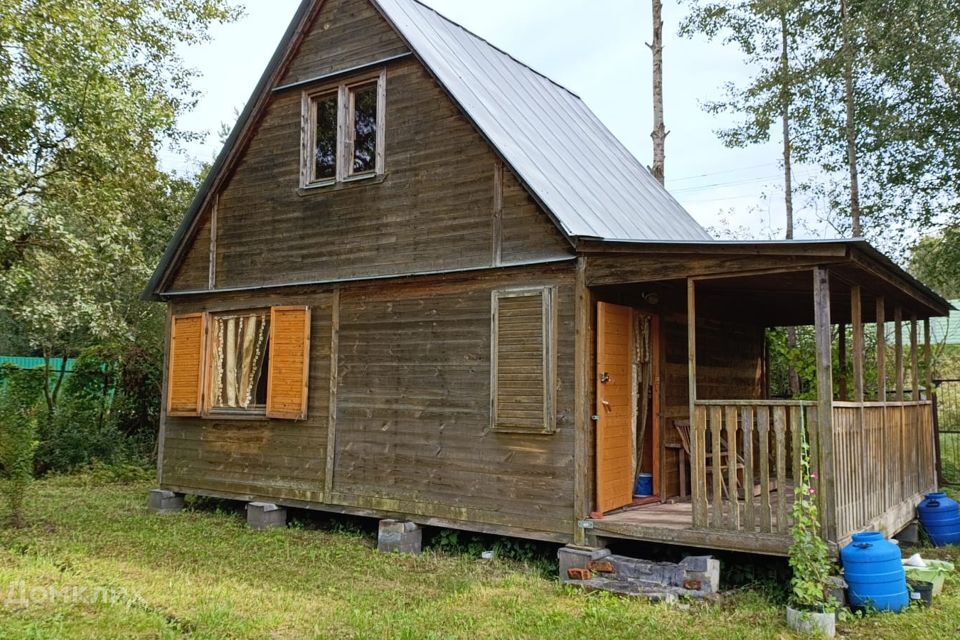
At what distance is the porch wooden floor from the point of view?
6.29m

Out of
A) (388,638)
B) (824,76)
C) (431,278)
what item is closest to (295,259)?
(431,278)

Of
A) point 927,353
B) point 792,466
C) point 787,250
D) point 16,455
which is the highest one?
point 787,250

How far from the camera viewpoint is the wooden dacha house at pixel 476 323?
686 cm

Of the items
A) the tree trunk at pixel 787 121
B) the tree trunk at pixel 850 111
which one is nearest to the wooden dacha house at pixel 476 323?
the tree trunk at pixel 850 111

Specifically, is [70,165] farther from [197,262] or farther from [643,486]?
[643,486]

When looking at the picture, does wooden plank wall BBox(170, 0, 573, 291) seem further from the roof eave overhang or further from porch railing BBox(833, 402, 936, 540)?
porch railing BBox(833, 402, 936, 540)

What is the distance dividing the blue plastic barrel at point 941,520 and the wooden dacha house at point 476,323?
0.22m

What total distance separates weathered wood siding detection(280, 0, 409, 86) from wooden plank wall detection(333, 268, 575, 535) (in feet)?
9.16

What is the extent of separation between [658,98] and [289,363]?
11.1 meters

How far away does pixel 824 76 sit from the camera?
16.7 m

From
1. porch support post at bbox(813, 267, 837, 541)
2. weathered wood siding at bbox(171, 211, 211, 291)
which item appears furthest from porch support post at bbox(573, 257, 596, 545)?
weathered wood siding at bbox(171, 211, 211, 291)

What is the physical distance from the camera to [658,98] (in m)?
17.1

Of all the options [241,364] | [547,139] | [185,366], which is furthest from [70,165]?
[547,139]

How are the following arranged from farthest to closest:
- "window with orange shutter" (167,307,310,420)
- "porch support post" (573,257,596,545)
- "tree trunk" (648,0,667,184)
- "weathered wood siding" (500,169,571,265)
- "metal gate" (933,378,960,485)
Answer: "tree trunk" (648,0,667,184), "metal gate" (933,378,960,485), "window with orange shutter" (167,307,310,420), "weathered wood siding" (500,169,571,265), "porch support post" (573,257,596,545)
